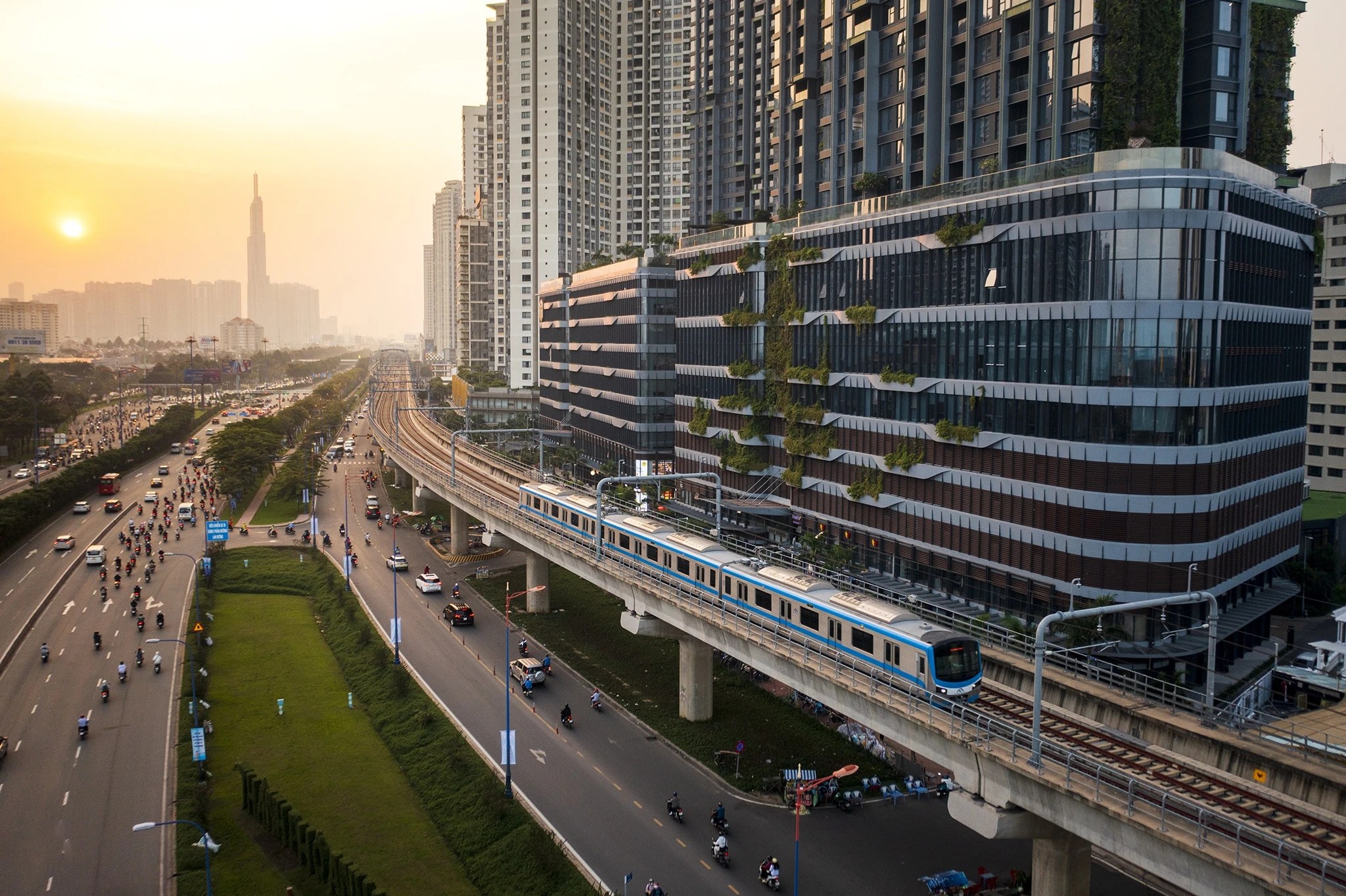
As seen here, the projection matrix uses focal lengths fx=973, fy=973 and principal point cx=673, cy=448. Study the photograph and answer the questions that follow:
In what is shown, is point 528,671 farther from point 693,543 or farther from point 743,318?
point 743,318

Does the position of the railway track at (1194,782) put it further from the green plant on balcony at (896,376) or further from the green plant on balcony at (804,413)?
the green plant on balcony at (804,413)

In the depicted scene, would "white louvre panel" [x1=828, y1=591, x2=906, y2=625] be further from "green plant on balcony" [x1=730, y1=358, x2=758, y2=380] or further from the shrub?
"green plant on balcony" [x1=730, y1=358, x2=758, y2=380]

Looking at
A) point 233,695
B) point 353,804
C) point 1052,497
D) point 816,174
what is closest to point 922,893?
point 1052,497

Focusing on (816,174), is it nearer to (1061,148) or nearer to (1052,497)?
(1061,148)

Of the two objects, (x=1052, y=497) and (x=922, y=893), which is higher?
(x=1052, y=497)

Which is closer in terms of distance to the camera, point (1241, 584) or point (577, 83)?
point (1241, 584)

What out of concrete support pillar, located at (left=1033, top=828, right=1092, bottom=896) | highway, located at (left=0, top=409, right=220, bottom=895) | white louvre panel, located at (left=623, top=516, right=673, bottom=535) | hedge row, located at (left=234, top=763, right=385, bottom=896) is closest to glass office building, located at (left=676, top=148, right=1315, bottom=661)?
white louvre panel, located at (left=623, top=516, right=673, bottom=535)
